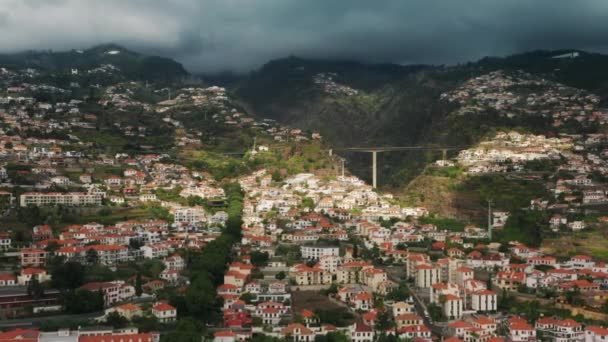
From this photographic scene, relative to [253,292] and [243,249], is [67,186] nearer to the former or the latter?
[243,249]

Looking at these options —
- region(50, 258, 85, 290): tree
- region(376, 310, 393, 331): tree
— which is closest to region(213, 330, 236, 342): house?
region(376, 310, 393, 331): tree

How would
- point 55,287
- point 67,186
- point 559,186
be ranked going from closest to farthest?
point 55,287, point 67,186, point 559,186

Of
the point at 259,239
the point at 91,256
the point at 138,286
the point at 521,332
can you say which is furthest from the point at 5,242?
the point at 521,332

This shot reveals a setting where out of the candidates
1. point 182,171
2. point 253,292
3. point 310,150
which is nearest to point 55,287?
point 253,292

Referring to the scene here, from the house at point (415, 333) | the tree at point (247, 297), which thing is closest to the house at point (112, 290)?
the tree at point (247, 297)

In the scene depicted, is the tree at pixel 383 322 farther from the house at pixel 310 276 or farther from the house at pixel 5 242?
the house at pixel 5 242
